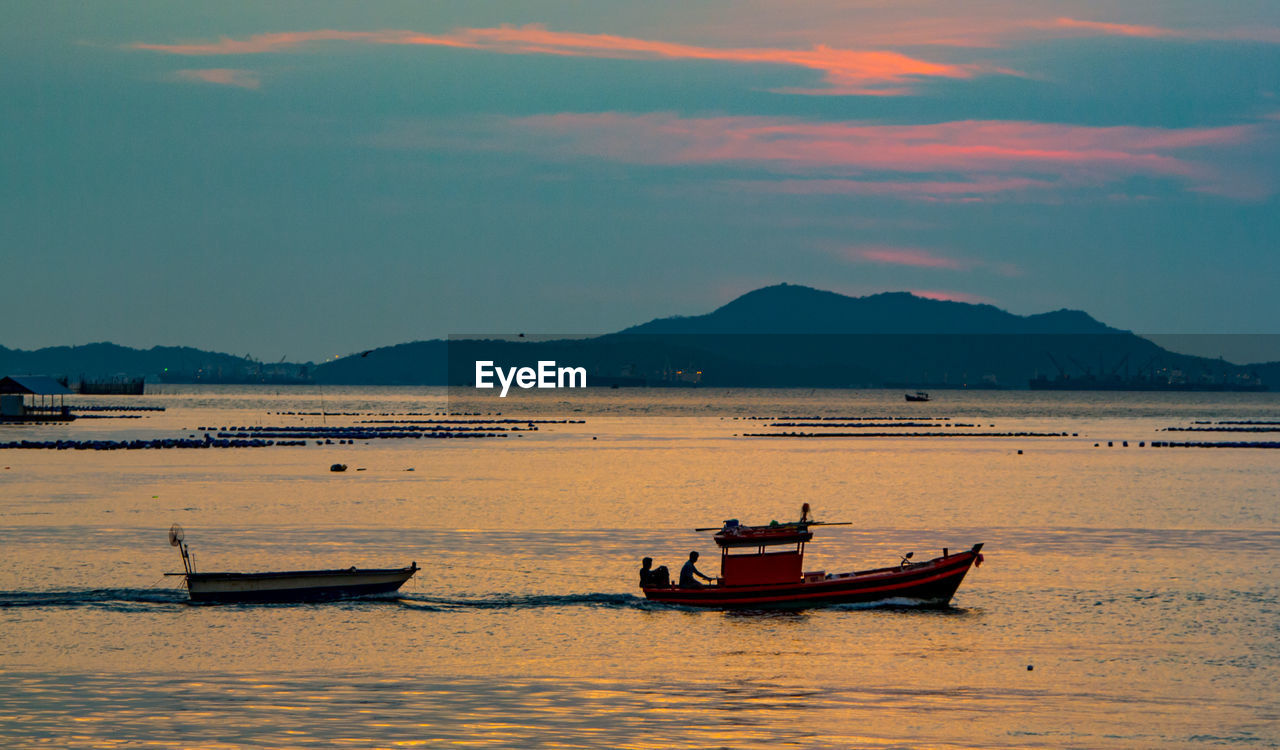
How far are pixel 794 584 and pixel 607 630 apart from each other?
624cm

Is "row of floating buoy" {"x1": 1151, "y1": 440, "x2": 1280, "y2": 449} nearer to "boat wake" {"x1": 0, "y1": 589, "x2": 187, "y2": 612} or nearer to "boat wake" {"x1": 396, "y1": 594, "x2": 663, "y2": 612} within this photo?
"boat wake" {"x1": 396, "y1": 594, "x2": 663, "y2": 612}

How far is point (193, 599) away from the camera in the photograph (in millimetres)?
41188

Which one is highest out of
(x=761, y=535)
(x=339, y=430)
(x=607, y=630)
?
(x=339, y=430)

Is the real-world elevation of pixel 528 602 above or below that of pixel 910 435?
below

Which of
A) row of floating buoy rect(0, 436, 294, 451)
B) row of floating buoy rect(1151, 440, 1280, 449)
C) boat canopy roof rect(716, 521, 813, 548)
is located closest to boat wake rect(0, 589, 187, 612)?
boat canopy roof rect(716, 521, 813, 548)

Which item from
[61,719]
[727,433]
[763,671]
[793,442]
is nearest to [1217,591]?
[763,671]

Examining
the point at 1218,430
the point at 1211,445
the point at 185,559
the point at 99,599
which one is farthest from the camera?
the point at 1218,430

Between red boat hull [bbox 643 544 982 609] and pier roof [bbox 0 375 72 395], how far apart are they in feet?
461

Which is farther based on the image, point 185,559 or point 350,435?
point 350,435

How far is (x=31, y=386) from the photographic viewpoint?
563 feet

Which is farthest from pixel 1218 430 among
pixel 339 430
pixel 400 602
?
pixel 400 602

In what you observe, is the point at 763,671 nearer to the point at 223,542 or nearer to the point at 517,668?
the point at 517,668

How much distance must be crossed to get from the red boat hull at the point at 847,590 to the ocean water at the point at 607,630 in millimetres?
525

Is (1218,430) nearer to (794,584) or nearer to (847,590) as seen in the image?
(847,590)
